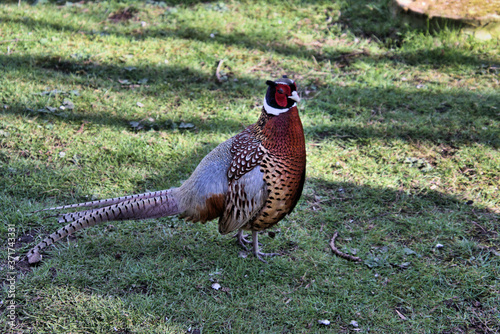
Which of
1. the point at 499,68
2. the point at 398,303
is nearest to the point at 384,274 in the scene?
the point at 398,303

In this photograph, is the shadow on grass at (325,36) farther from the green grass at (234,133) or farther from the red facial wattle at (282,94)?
the red facial wattle at (282,94)

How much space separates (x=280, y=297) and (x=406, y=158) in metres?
1.84

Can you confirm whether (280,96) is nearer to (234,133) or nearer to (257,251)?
(257,251)

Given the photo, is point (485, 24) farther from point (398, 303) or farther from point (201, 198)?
point (201, 198)

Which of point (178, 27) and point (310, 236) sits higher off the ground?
point (178, 27)

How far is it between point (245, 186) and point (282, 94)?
0.59 meters

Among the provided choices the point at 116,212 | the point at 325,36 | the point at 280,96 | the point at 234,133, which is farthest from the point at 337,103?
the point at 116,212

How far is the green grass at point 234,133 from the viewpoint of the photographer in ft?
8.79

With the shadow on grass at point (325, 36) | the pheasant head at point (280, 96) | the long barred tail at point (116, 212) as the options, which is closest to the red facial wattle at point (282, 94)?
the pheasant head at point (280, 96)

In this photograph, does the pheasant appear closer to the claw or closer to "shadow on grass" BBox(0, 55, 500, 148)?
the claw

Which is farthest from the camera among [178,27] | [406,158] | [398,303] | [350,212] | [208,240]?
[178,27]

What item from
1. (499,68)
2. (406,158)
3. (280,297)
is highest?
(499,68)

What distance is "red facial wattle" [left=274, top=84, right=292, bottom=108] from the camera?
256 cm

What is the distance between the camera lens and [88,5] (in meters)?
5.90
